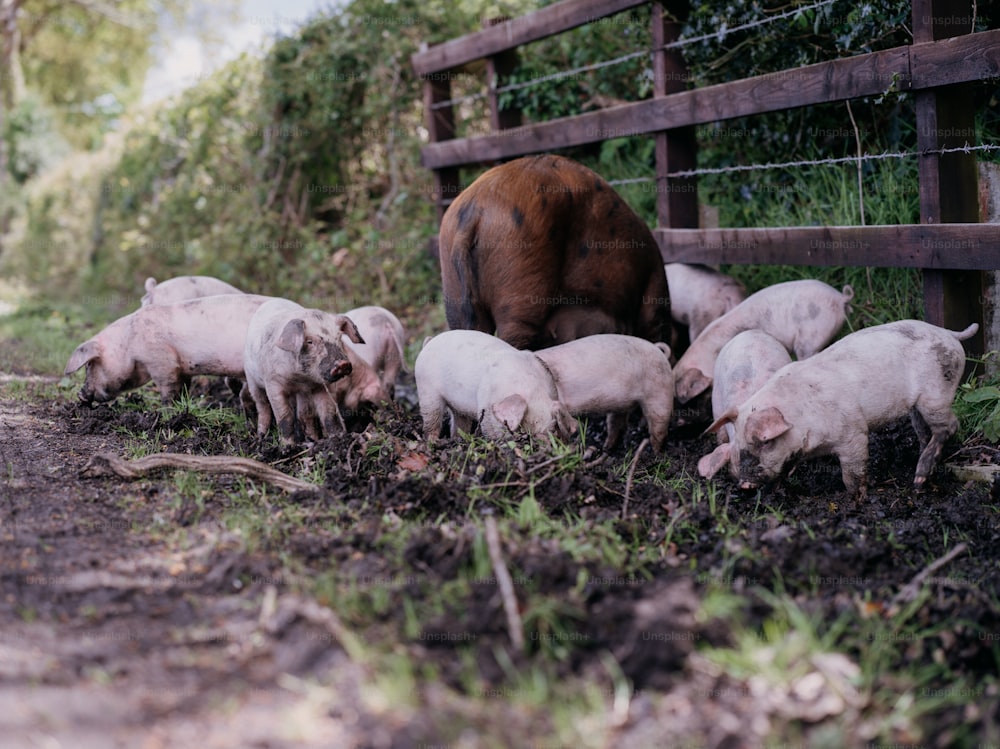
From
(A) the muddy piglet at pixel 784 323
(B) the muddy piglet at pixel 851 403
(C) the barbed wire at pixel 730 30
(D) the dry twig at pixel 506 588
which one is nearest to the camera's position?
(D) the dry twig at pixel 506 588

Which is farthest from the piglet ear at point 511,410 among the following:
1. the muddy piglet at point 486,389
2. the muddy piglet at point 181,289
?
the muddy piglet at point 181,289

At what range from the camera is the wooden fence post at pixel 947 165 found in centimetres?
483

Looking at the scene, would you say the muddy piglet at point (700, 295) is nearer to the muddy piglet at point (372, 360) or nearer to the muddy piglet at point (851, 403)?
the muddy piglet at point (372, 360)

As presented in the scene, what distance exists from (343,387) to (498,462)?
4.58 feet

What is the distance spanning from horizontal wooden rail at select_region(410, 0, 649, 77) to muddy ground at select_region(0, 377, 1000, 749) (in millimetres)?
3603

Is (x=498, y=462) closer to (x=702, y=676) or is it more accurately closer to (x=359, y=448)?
(x=359, y=448)

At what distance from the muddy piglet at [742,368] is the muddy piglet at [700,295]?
1.10m

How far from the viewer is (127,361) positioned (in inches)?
225

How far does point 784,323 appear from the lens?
5.52 m

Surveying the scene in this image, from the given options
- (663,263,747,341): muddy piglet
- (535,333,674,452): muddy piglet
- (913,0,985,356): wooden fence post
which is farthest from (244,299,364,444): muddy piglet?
(913,0,985,356): wooden fence post

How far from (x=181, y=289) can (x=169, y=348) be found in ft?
3.88

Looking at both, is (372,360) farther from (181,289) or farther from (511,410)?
(181,289)

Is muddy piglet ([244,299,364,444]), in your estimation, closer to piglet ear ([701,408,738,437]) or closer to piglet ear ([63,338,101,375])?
piglet ear ([63,338,101,375])

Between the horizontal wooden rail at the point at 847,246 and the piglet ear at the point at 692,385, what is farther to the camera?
the piglet ear at the point at 692,385
